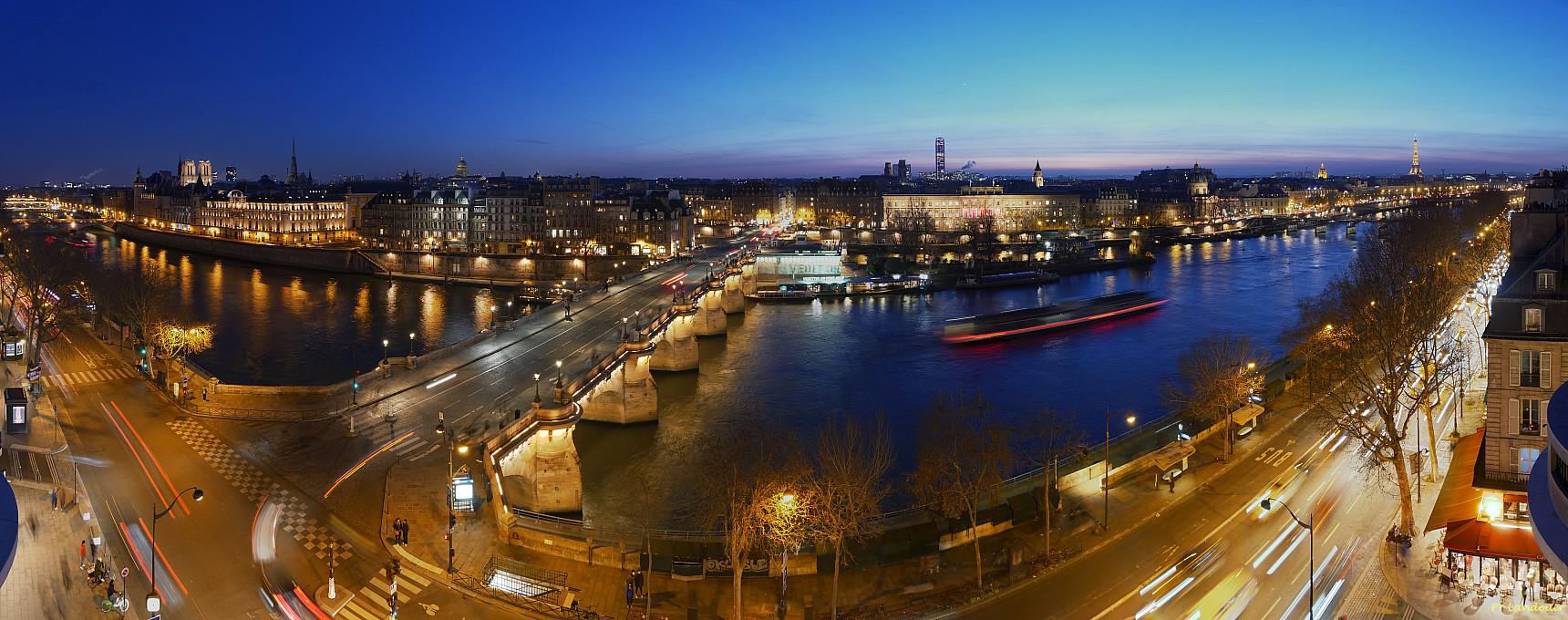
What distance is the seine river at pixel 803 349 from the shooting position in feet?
92.1

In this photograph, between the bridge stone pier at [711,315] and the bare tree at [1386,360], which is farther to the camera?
the bridge stone pier at [711,315]

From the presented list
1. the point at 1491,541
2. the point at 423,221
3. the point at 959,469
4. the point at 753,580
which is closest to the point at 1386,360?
the point at 1491,541

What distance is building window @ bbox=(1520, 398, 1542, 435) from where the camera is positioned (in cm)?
1605

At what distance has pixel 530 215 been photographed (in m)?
87.0

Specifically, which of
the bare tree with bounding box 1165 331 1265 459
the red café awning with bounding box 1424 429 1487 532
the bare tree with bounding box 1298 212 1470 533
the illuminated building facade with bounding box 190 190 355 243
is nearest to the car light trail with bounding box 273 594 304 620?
the red café awning with bounding box 1424 429 1487 532

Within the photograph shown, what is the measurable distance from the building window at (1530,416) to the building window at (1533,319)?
1.18 metres

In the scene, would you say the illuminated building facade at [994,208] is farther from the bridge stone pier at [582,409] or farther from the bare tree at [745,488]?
the bare tree at [745,488]

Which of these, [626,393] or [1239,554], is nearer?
[1239,554]

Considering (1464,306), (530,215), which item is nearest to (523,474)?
(1464,306)

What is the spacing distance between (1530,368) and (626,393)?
2085cm

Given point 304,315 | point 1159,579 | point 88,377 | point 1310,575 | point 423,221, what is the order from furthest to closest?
1. point 423,221
2. point 304,315
3. point 88,377
4. point 1159,579
5. point 1310,575

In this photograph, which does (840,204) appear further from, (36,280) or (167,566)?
(167,566)

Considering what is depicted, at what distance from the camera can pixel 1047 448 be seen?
17969 millimetres

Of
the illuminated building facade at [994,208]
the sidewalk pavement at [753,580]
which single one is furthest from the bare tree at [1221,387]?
the illuminated building facade at [994,208]
